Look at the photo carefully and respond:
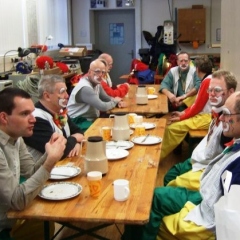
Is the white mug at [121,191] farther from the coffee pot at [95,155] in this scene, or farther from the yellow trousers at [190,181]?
the yellow trousers at [190,181]

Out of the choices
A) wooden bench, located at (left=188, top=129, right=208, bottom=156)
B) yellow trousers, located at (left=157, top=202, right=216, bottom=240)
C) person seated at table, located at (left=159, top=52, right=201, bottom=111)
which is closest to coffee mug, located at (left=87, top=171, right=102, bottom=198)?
yellow trousers, located at (left=157, top=202, right=216, bottom=240)

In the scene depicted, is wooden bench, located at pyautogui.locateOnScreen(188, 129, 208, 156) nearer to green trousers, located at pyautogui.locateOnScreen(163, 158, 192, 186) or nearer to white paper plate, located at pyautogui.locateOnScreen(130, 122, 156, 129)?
white paper plate, located at pyautogui.locateOnScreen(130, 122, 156, 129)

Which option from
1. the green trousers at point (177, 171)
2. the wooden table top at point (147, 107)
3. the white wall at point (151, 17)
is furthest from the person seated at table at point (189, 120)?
the white wall at point (151, 17)

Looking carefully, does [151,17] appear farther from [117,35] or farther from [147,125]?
[147,125]

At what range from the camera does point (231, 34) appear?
4.24m

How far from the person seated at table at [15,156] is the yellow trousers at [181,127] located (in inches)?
97.1

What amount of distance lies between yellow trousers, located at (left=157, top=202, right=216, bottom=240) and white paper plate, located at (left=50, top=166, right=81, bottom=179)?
22.2 inches

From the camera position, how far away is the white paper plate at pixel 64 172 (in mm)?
2160

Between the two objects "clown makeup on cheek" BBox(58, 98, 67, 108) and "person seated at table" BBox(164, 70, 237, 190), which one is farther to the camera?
"clown makeup on cheek" BBox(58, 98, 67, 108)

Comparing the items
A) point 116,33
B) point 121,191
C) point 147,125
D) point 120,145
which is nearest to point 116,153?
point 120,145

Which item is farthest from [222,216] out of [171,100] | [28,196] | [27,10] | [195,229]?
[27,10]

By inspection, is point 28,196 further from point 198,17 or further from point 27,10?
point 198,17

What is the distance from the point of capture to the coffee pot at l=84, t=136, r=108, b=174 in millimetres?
2126

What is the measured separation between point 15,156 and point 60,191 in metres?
0.32
